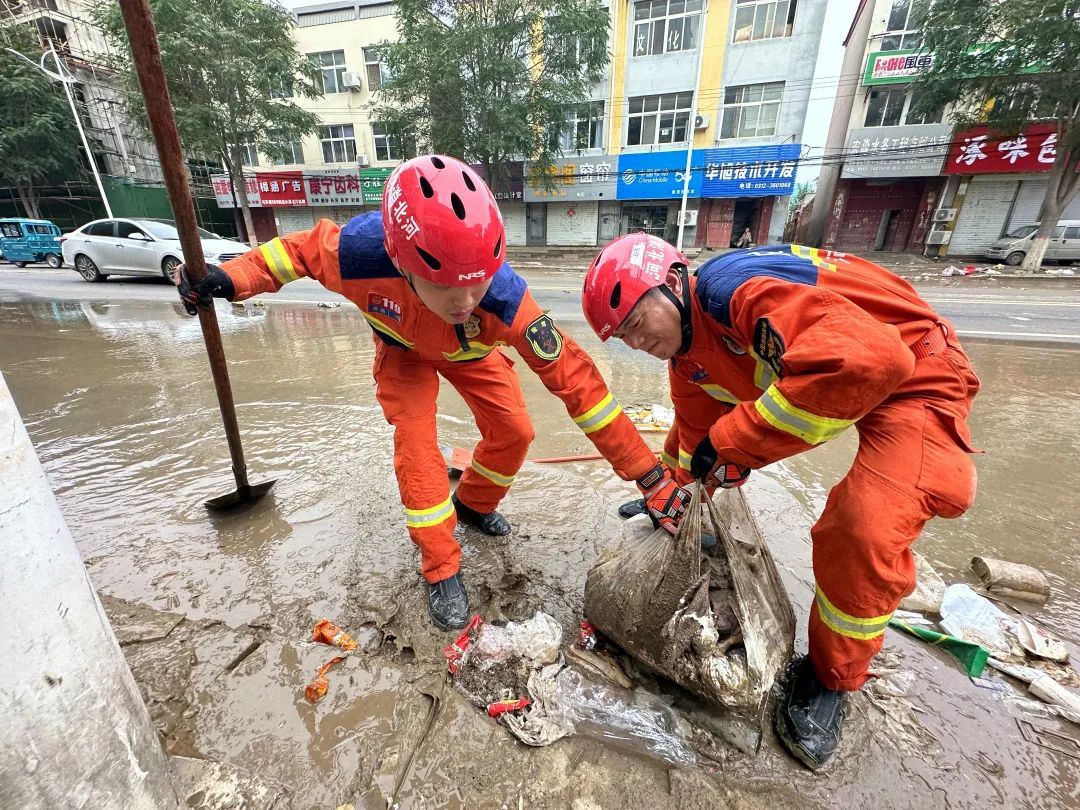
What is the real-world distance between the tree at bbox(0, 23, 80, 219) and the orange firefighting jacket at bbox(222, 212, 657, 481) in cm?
2555

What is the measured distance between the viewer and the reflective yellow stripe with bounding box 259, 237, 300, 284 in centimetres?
189

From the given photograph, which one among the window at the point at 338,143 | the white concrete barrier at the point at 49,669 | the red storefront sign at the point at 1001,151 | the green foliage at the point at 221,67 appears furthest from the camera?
the window at the point at 338,143

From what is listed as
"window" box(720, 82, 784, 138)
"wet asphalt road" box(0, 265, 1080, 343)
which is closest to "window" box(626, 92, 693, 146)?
"window" box(720, 82, 784, 138)

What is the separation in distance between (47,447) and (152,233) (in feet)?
30.2

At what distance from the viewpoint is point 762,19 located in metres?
16.3

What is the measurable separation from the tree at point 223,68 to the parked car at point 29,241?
4699 millimetres

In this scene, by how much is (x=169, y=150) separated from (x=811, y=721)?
2.81 m

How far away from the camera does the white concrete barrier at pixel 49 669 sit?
0.79m

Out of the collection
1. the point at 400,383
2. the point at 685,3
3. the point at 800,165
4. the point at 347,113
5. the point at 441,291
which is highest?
the point at 685,3

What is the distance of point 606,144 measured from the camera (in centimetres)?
1847

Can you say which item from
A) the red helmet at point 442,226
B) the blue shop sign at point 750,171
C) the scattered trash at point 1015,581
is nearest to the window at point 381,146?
the blue shop sign at point 750,171

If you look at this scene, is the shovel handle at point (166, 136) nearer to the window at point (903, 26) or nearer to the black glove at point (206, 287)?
the black glove at point (206, 287)

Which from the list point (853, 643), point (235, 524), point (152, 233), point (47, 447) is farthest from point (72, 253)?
point (853, 643)

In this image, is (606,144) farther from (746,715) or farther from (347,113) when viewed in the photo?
(746,715)
